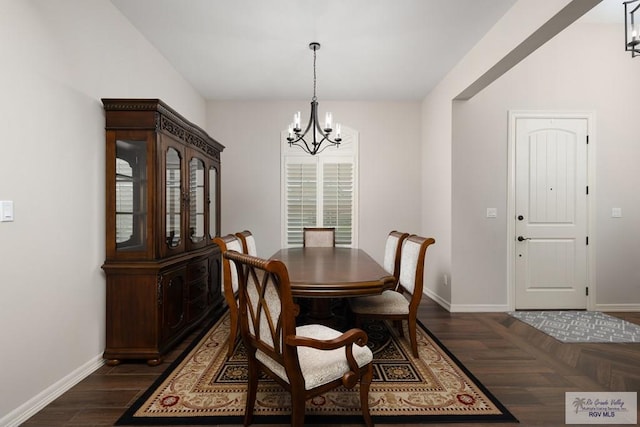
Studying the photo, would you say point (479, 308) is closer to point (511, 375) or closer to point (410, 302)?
point (511, 375)

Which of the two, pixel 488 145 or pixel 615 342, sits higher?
pixel 488 145

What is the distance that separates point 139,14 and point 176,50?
605 millimetres

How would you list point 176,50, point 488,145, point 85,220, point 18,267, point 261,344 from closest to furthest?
point 261,344
point 18,267
point 85,220
point 176,50
point 488,145

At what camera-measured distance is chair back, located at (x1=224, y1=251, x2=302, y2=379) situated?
1281 millimetres

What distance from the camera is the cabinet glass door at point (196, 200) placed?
305cm

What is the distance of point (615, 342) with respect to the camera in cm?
279

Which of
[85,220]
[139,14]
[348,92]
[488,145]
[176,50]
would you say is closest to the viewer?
[85,220]

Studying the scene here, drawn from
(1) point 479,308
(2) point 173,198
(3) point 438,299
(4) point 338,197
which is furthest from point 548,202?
(2) point 173,198

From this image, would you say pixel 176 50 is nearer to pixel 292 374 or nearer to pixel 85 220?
pixel 85 220

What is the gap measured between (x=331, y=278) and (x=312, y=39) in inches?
88.7

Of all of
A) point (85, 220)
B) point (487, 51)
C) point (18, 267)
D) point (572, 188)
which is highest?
point (487, 51)

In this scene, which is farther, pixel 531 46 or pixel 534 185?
pixel 534 185

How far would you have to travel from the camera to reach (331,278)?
202 centimetres

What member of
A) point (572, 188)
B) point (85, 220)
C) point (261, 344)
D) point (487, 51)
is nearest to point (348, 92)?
point (487, 51)
